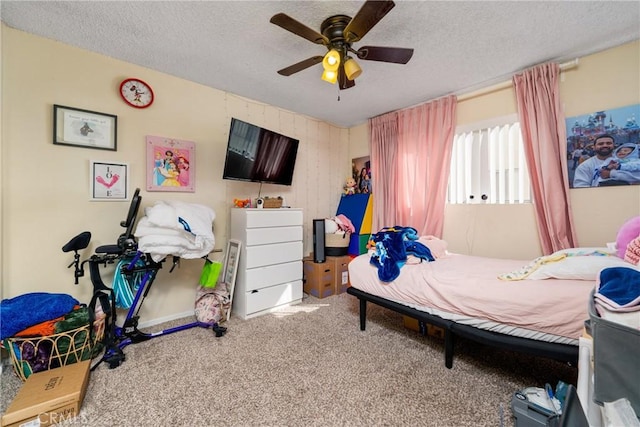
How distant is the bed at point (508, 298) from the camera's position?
1.36 m

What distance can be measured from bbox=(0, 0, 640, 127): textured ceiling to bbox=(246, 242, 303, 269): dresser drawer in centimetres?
177

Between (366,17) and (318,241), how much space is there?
248 centimetres

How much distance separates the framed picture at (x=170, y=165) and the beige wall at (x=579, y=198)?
3.06m

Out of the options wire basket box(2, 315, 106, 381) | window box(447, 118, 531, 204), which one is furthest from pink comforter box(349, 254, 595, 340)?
wire basket box(2, 315, 106, 381)

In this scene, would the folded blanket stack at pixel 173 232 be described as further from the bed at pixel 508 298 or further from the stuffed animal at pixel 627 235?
the stuffed animal at pixel 627 235

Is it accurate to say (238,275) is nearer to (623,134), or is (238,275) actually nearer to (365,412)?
(365,412)

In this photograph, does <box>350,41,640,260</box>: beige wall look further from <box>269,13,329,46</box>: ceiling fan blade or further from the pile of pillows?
<box>269,13,329,46</box>: ceiling fan blade

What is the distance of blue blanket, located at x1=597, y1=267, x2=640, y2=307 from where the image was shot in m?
0.86

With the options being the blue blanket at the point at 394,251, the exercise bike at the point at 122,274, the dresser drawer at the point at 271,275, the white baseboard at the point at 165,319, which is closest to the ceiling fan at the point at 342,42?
the blue blanket at the point at 394,251

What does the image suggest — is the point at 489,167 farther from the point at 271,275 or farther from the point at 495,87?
the point at 271,275

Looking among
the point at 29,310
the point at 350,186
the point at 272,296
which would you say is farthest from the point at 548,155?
the point at 29,310

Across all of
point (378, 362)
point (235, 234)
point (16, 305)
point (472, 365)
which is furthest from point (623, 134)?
point (16, 305)

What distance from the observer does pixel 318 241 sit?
340 centimetres

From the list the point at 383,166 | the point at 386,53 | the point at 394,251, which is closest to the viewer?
the point at 386,53
